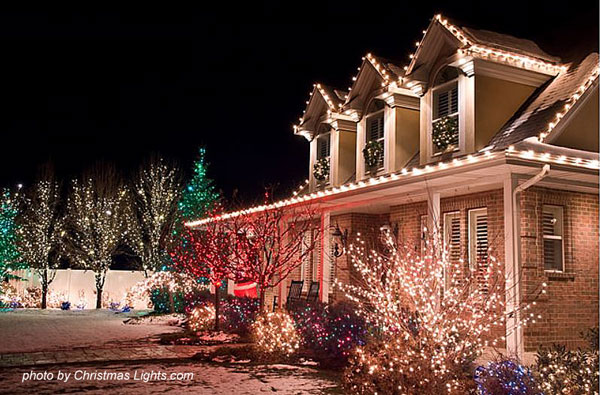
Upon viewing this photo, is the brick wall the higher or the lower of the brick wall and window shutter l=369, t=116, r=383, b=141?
the lower

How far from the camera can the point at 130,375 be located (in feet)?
27.3

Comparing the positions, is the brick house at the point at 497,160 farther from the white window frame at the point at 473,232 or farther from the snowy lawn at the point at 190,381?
the snowy lawn at the point at 190,381

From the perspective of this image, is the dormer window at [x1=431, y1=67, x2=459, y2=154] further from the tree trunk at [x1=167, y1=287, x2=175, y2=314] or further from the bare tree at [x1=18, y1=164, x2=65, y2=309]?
the bare tree at [x1=18, y1=164, x2=65, y2=309]

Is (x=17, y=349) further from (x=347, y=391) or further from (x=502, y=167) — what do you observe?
(x=502, y=167)

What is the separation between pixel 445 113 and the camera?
36.2 ft

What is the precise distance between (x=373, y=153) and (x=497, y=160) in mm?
5086

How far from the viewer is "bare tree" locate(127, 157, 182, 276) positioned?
72.8ft

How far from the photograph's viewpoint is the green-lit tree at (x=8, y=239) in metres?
20.9

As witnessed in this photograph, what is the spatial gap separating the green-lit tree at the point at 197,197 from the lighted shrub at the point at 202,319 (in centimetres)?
940

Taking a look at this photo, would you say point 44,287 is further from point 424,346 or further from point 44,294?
point 424,346

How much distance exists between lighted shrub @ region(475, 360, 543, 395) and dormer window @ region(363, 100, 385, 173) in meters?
6.99

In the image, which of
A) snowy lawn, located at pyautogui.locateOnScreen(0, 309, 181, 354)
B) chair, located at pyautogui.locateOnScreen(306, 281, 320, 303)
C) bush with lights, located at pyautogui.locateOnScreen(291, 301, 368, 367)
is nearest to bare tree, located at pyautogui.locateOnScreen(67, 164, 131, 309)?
snowy lawn, located at pyautogui.locateOnScreen(0, 309, 181, 354)

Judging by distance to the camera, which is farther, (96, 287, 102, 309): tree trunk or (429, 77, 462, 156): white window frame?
(96, 287, 102, 309): tree trunk

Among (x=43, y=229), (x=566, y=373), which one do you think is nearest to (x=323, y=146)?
(x=566, y=373)
